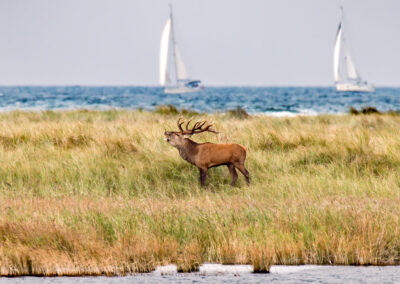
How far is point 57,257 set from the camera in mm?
6035

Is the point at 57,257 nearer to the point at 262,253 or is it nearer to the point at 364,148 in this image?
the point at 262,253

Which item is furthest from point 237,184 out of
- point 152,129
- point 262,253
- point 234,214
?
point 152,129

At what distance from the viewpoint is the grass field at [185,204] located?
20.3 feet

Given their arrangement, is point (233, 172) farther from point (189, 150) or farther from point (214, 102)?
point (214, 102)
